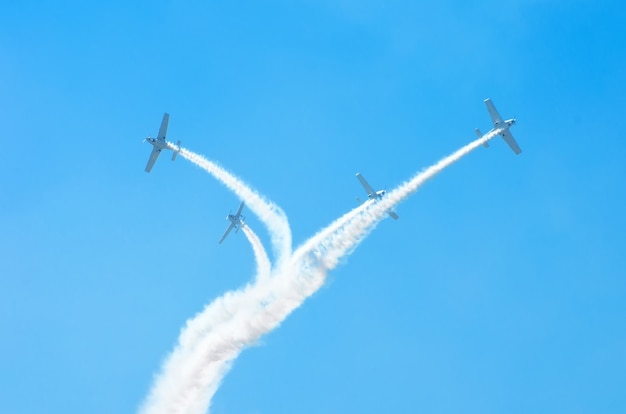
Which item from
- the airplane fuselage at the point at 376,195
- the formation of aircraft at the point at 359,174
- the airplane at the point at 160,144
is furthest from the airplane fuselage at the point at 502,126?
the airplane at the point at 160,144

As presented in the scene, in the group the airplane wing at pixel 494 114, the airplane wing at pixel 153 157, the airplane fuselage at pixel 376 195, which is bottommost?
the airplane wing at pixel 494 114

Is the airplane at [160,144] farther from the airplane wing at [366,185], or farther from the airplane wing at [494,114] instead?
the airplane wing at [494,114]

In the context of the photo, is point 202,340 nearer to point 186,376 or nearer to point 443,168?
point 186,376

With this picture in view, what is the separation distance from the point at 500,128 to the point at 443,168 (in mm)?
7734

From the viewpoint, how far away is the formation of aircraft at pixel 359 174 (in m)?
71.7

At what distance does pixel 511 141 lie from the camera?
72.4m

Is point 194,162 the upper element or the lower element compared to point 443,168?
upper

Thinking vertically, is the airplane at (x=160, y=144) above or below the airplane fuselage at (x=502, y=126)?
above

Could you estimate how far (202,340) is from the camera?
62344 mm

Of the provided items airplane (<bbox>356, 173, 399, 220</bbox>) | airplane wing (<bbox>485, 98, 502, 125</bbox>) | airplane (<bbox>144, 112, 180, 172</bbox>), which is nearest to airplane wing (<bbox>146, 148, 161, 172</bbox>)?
airplane (<bbox>144, 112, 180, 172</bbox>)

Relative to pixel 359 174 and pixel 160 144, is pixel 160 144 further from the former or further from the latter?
pixel 359 174

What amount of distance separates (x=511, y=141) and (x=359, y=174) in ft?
57.4

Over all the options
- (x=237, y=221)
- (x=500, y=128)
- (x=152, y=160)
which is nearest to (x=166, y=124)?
(x=152, y=160)

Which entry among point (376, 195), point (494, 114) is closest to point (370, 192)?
point (376, 195)
